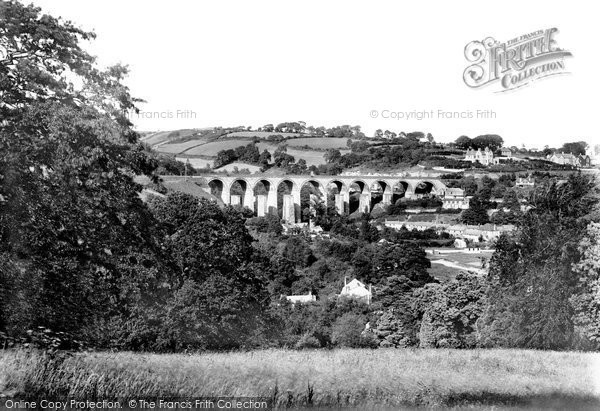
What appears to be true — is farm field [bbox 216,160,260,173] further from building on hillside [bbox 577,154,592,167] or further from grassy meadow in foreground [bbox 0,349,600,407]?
grassy meadow in foreground [bbox 0,349,600,407]

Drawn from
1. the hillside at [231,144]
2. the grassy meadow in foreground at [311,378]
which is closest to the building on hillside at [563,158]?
the hillside at [231,144]

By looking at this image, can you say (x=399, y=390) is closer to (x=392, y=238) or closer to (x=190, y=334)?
(x=190, y=334)

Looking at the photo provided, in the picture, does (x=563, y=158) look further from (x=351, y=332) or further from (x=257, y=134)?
(x=351, y=332)

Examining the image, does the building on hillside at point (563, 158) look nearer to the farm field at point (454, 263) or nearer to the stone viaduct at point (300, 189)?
the stone viaduct at point (300, 189)

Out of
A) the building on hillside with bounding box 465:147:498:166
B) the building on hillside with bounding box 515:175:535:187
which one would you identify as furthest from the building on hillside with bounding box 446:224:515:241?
the building on hillside with bounding box 465:147:498:166

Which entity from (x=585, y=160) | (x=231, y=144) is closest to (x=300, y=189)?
(x=231, y=144)

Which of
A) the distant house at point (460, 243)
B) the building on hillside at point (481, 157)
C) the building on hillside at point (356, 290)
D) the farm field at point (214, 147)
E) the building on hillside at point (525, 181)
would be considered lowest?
the distant house at point (460, 243)
